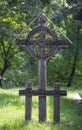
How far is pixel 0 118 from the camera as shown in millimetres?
11297

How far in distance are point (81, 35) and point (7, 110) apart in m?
18.3

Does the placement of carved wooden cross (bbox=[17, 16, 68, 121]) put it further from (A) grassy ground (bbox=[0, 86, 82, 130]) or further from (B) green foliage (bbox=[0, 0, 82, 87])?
(B) green foliage (bbox=[0, 0, 82, 87])

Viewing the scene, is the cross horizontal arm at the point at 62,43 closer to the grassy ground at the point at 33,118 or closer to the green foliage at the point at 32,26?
the grassy ground at the point at 33,118

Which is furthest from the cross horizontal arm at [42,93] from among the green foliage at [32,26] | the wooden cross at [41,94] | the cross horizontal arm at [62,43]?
the green foliage at [32,26]

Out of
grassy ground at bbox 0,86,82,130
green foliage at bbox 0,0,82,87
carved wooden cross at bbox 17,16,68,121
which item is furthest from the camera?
green foliage at bbox 0,0,82,87

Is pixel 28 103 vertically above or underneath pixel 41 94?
underneath

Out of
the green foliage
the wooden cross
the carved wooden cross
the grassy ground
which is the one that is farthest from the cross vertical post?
the green foliage

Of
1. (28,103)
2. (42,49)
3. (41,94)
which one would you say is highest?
(42,49)

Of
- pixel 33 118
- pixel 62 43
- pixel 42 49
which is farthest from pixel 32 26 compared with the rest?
pixel 33 118

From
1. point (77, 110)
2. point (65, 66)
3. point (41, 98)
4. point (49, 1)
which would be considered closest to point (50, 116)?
Answer: point (41, 98)

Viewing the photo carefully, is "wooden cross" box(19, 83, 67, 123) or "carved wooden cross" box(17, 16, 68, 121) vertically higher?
"carved wooden cross" box(17, 16, 68, 121)

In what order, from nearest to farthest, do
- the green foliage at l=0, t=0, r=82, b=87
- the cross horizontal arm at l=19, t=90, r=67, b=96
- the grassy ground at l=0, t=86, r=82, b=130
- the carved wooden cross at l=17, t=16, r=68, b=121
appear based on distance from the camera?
1. the grassy ground at l=0, t=86, r=82, b=130
2. the cross horizontal arm at l=19, t=90, r=67, b=96
3. the carved wooden cross at l=17, t=16, r=68, b=121
4. the green foliage at l=0, t=0, r=82, b=87

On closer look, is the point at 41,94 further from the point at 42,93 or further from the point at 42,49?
the point at 42,49

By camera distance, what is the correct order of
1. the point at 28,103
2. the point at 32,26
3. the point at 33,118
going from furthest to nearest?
the point at 32,26 → the point at 33,118 → the point at 28,103
